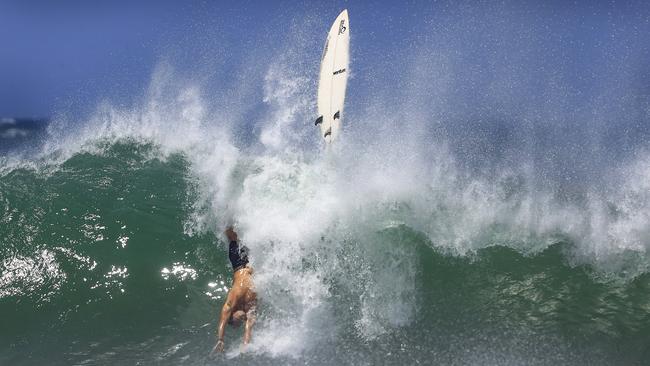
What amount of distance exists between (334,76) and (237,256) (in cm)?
364

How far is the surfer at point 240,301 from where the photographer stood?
18.2ft

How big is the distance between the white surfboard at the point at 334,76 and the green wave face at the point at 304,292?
1.23 m

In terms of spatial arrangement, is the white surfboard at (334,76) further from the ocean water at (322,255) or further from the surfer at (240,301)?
the surfer at (240,301)

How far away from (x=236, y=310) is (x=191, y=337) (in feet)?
2.01

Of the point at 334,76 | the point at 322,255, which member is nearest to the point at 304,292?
the point at 322,255

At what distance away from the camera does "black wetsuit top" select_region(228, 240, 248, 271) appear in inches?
258

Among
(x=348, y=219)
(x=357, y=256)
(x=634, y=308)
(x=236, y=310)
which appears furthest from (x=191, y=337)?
(x=634, y=308)

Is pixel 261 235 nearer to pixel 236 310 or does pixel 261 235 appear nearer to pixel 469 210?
pixel 236 310

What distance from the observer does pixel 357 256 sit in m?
6.73

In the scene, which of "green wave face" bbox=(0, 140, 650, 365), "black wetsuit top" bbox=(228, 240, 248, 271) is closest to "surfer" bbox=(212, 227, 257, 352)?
"black wetsuit top" bbox=(228, 240, 248, 271)

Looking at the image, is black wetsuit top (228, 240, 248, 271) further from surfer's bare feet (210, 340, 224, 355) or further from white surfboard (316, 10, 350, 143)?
white surfboard (316, 10, 350, 143)

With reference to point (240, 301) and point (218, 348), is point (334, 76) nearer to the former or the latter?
point (240, 301)

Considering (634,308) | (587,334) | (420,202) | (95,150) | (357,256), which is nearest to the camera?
(587,334)

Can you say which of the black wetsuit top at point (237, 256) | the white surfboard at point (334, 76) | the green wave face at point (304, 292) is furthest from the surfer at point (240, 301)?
the white surfboard at point (334, 76)
